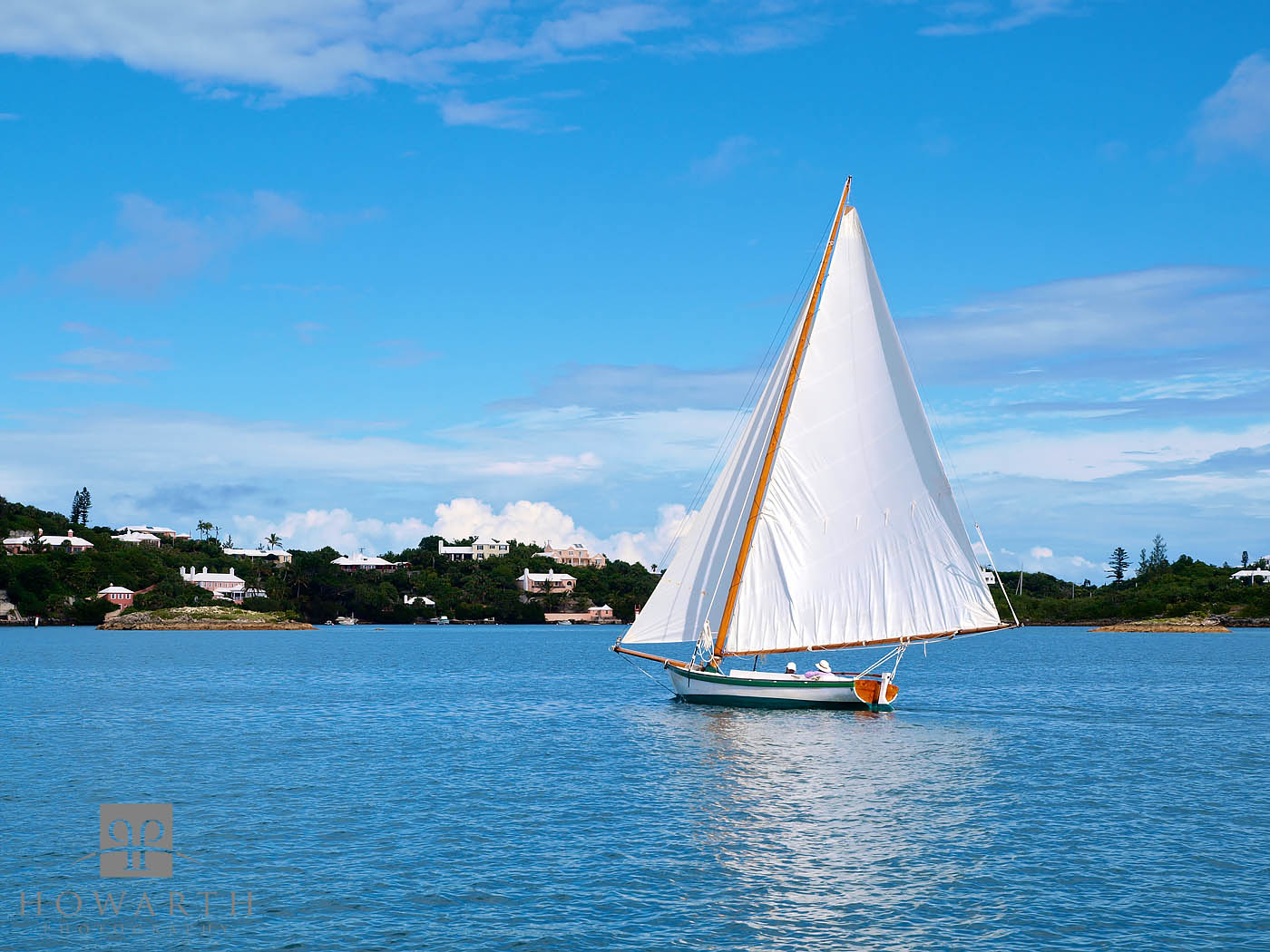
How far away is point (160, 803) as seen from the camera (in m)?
34.8

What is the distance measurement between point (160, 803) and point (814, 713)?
32.0 metres

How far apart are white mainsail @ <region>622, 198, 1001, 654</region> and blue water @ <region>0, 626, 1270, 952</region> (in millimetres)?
4983

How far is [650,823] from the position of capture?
3225 centimetres

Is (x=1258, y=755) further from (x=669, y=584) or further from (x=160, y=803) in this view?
(x=160, y=803)

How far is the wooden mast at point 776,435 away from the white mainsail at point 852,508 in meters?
0.19

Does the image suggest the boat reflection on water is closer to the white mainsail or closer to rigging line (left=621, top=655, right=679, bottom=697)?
the white mainsail

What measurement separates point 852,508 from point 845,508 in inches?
11.1

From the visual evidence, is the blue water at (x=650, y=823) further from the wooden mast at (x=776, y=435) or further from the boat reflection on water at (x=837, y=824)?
the wooden mast at (x=776, y=435)

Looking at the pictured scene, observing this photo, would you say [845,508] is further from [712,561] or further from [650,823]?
[650,823]

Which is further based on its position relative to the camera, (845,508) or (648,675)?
(648,675)

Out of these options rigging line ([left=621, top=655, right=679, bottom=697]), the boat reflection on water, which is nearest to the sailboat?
the boat reflection on water

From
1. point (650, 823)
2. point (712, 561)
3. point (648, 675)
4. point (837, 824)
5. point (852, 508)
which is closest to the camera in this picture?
point (837, 824)

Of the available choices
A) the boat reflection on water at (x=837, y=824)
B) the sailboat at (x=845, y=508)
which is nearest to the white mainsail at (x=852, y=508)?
the sailboat at (x=845, y=508)

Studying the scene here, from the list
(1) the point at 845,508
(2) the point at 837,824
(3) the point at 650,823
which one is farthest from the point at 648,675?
(2) the point at 837,824
